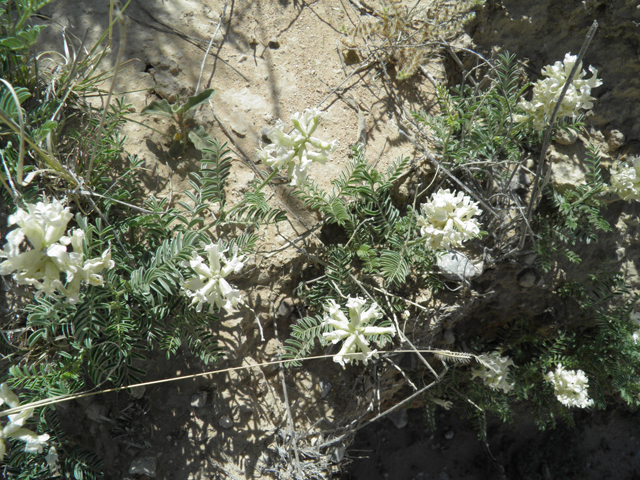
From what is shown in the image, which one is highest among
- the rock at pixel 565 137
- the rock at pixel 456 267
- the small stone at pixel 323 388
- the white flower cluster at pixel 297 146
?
the rock at pixel 565 137

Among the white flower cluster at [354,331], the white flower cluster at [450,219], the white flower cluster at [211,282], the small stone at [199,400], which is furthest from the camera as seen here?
the small stone at [199,400]

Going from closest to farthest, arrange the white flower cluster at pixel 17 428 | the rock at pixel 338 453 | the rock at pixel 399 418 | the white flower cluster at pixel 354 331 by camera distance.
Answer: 1. the white flower cluster at pixel 17 428
2. the white flower cluster at pixel 354 331
3. the rock at pixel 338 453
4. the rock at pixel 399 418

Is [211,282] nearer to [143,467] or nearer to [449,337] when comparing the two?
[143,467]

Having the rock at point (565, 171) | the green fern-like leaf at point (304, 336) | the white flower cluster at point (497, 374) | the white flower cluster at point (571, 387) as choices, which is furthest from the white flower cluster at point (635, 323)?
the green fern-like leaf at point (304, 336)

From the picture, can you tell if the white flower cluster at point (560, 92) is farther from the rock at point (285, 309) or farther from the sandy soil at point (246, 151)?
the rock at point (285, 309)

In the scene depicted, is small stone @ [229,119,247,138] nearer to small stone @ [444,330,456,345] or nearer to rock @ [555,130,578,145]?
small stone @ [444,330,456,345]
